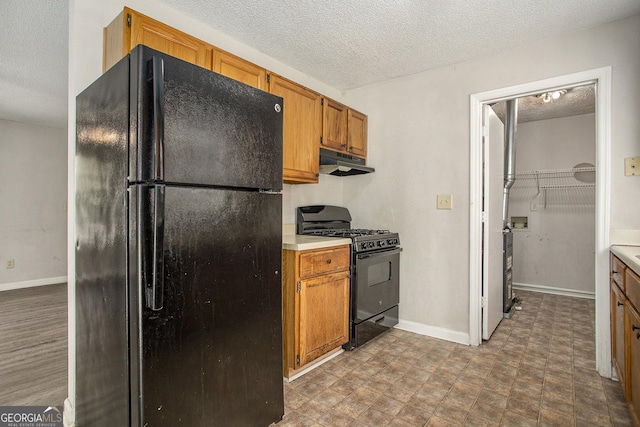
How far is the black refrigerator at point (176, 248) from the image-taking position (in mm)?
1155

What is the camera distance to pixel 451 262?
291 centimetres

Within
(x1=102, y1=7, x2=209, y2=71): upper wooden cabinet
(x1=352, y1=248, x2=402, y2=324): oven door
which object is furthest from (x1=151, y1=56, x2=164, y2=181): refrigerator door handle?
(x1=352, y1=248, x2=402, y2=324): oven door

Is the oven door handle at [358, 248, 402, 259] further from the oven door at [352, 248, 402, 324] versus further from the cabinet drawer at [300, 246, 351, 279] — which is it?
the cabinet drawer at [300, 246, 351, 279]

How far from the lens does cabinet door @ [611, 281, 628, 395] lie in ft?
5.88

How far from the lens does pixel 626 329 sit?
1.70m

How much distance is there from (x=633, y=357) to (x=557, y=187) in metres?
3.68

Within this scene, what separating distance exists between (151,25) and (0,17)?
148 centimetres

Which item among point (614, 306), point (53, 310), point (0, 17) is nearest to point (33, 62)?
point (0, 17)

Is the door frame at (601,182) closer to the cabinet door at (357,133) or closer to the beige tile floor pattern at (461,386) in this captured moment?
the beige tile floor pattern at (461,386)

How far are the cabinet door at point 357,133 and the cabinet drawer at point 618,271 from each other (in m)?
2.10

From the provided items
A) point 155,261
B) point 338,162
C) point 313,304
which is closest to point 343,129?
point 338,162

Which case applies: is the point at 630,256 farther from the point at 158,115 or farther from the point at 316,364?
the point at 158,115

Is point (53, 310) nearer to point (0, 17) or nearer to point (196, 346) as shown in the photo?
point (0, 17)

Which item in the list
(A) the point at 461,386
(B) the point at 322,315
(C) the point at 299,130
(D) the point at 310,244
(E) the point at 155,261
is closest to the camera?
(E) the point at 155,261
